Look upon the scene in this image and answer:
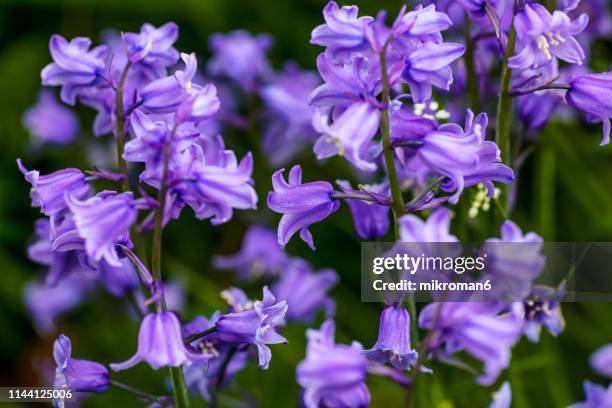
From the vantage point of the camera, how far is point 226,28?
4773 millimetres

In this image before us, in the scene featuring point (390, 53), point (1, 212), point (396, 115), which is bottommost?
point (1, 212)

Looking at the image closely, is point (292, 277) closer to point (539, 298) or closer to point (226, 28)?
point (539, 298)

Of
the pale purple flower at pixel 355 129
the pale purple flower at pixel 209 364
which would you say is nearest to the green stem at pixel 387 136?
the pale purple flower at pixel 355 129

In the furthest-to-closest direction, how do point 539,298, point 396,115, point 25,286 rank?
point 25,286 < point 539,298 < point 396,115

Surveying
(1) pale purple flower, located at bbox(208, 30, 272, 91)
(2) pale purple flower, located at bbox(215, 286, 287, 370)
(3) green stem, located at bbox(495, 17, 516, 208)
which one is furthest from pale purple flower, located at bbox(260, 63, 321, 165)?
(2) pale purple flower, located at bbox(215, 286, 287, 370)

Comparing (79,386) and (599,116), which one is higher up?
(599,116)

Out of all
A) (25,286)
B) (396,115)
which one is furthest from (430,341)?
(25,286)

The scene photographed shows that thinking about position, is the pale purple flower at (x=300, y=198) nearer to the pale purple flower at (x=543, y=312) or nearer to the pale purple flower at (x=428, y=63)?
the pale purple flower at (x=428, y=63)

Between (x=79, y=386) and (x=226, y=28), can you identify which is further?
(x=226, y=28)

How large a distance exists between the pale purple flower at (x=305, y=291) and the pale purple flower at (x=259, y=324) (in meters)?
0.89

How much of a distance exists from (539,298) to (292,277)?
954mm

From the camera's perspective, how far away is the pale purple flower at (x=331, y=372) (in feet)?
5.23

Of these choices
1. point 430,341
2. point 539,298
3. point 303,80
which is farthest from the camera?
point 303,80

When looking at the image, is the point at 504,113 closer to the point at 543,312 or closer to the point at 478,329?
the point at 543,312
